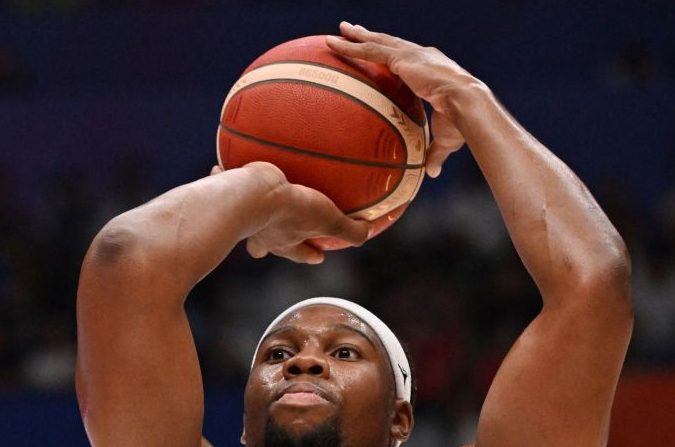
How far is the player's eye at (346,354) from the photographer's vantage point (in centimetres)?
363

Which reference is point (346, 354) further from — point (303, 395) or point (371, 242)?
point (371, 242)

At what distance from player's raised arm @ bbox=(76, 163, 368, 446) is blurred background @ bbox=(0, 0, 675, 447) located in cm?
358

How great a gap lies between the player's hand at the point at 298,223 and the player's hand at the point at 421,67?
1.31 ft

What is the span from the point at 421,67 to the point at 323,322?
81cm

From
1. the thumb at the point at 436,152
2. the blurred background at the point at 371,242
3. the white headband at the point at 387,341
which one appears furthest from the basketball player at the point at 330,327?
the blurred background at the point at 371,242

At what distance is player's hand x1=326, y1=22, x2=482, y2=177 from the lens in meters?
3.52

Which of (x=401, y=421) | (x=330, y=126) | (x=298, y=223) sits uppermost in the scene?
(x=330, y=126)

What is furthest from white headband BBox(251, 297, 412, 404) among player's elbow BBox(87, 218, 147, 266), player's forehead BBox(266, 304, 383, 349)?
player's elbow BBox(87, 218, 147, 266)

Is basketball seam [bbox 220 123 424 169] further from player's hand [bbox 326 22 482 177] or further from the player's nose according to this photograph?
the player's nose

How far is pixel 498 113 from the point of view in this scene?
3.46 metres

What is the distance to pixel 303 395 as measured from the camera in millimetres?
3438

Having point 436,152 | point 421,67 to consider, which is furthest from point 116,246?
point 436,152

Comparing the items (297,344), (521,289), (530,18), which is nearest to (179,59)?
(530,18)

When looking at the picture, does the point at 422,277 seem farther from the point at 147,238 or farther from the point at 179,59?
the point at 147,238
